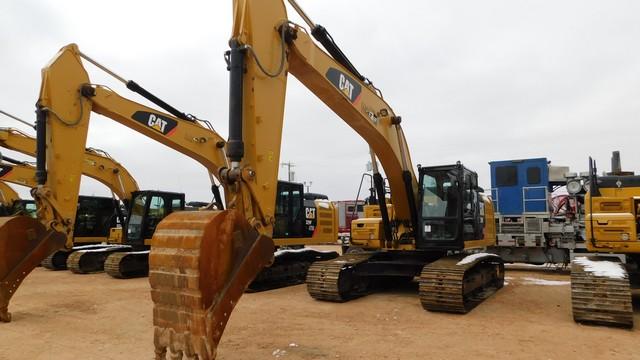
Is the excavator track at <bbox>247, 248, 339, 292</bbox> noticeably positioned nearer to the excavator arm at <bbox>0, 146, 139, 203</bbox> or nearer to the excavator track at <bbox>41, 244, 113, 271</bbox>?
the excavator arm at <bbox>0, 146, 139, 203</bbox>

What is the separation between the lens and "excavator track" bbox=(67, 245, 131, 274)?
14.8 metres

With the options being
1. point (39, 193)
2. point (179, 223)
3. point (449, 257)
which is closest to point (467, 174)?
point (449, 257)

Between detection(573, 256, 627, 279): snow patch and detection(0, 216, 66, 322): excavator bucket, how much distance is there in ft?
27.5

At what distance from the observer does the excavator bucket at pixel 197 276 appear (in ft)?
13.1

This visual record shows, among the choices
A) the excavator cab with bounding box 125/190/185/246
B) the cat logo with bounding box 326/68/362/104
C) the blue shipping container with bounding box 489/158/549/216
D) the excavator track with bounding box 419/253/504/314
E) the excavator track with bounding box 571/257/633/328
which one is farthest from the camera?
the excavator cab with bounding box 125/190/185/246

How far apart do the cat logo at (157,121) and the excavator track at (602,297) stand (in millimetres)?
8830

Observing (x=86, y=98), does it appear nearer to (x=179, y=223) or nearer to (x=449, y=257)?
(x=179, y=223)

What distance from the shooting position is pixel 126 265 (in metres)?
13.7

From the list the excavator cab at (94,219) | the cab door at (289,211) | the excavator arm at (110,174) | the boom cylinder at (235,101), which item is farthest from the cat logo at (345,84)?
the excavator cab at (94,219)

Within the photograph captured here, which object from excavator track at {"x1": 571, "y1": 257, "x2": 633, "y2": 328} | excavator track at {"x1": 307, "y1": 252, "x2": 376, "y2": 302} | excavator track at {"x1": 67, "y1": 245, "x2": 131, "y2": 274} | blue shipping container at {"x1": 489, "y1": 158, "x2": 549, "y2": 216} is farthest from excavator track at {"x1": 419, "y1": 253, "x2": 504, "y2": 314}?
excavator track at {"x1": 67, "y1": 245, "x2": 131, "y2": 274}

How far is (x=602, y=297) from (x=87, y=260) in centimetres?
1400

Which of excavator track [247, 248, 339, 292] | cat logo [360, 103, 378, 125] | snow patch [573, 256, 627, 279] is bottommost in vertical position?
excavator track [247, 248, 339, 292]

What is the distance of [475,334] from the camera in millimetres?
6430

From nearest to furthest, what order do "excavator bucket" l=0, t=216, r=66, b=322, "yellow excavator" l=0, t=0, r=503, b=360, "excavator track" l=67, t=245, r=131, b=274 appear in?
"yellow excavator" l=0, t=0, r=503, b=360, "excavator bucket" l=0, t=216, r=66, b=322, "excavator track" l=67, t=245, r=131, b=274
